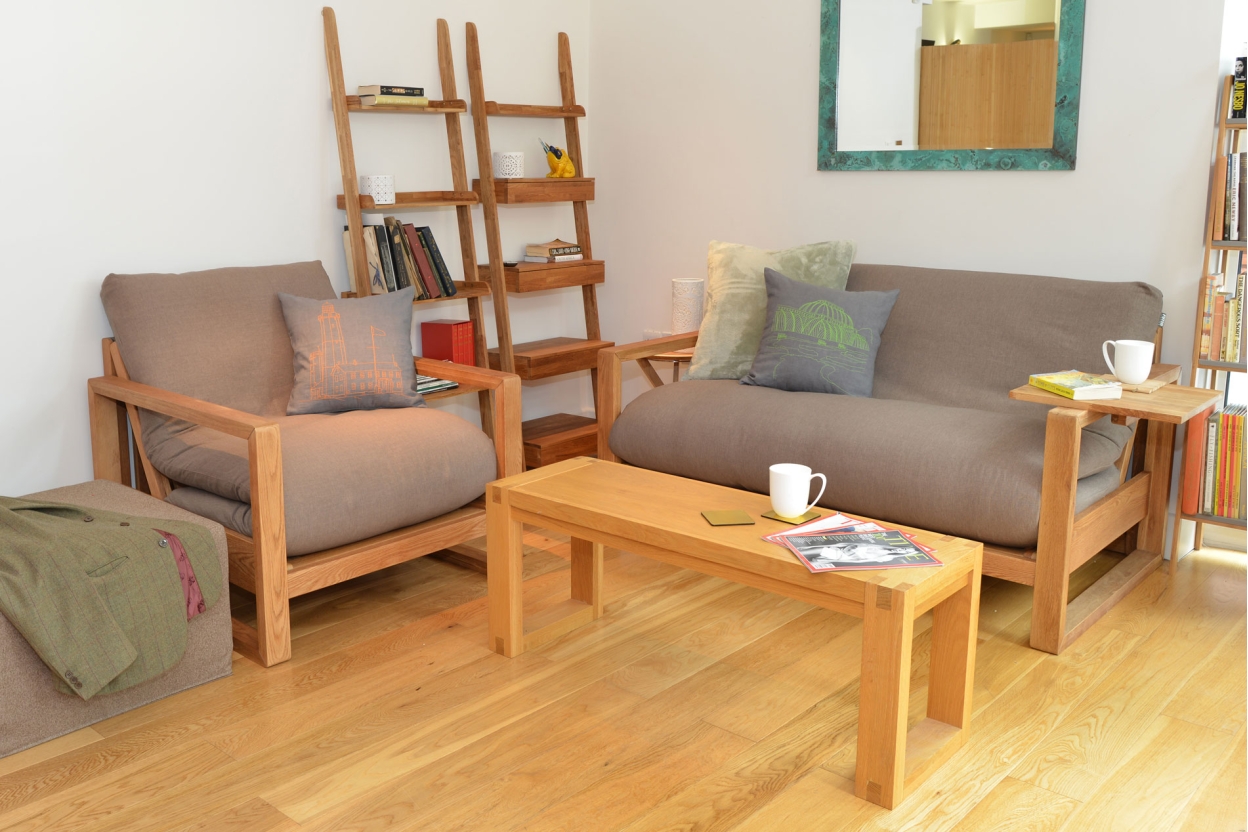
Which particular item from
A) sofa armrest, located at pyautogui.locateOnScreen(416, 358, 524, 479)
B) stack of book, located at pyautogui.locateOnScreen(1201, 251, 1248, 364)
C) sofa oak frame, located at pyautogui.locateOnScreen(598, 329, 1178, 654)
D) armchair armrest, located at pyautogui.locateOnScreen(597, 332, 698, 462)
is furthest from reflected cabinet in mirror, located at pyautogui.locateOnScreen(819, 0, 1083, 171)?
sofa armrest, located at pyautogui.locateOnScreen(416, 358, 524, 479)

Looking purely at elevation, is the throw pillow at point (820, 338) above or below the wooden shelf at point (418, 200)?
below

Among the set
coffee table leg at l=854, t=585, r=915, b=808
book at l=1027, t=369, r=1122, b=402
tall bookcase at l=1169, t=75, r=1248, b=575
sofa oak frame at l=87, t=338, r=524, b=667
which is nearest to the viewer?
coffee table leg at l=854, t=585, r=915, b=808

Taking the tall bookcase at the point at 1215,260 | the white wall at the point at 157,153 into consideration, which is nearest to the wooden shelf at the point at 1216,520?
the tall bookcase at the point at 1215,260

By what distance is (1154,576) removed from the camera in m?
3.14

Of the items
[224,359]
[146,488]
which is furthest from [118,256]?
[146,488]

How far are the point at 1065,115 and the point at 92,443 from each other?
122 inches

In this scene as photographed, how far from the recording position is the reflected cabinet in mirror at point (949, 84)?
10.8ft

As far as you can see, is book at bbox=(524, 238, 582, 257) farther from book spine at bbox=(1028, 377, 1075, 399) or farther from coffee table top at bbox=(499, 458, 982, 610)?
book spine at bbox=(1028, 377, 1075, 399)

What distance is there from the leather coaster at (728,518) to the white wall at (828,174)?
1754 mm

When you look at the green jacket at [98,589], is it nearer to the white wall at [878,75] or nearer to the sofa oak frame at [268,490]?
the sofa oak frame at [268,490]

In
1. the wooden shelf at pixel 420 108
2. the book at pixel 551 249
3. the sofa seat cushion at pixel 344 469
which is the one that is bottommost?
the sofa seat cushion at pixel 344 469

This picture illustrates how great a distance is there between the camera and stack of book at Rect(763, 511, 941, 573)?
200 centimetres

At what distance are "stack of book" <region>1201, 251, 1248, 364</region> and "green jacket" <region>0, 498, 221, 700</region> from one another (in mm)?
2705

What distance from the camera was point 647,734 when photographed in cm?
223
